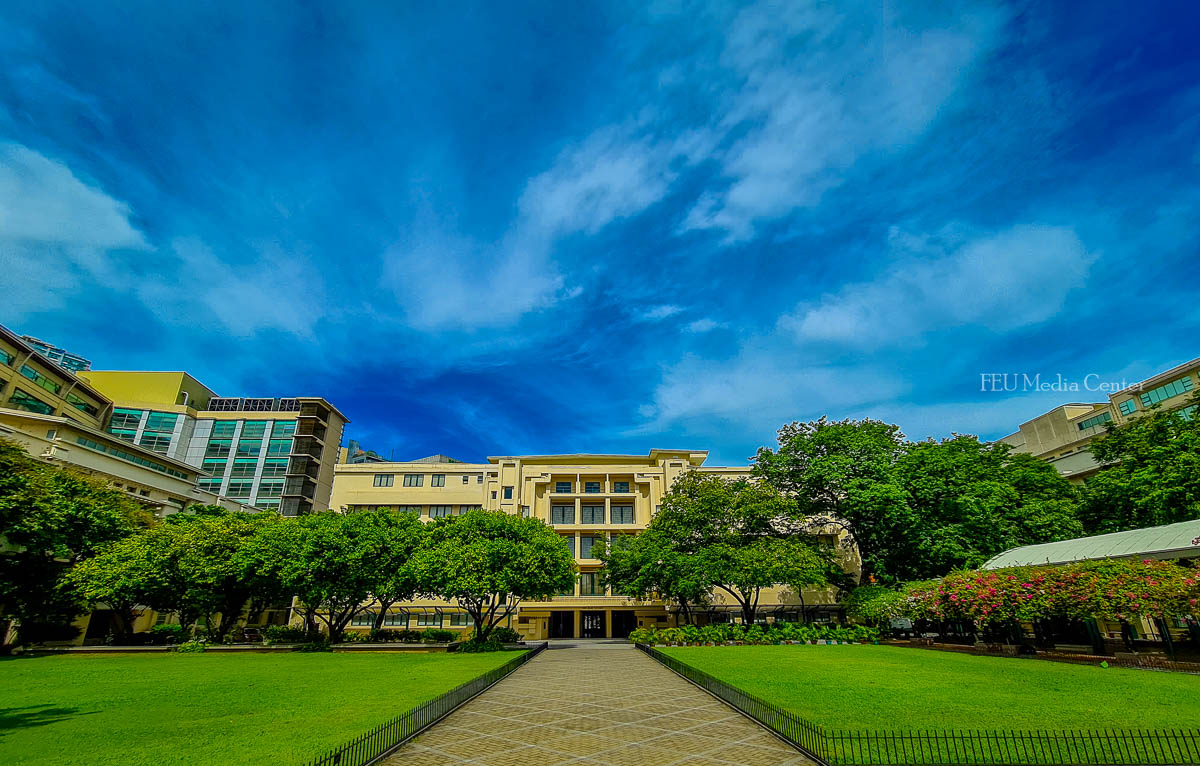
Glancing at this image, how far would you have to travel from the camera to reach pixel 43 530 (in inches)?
1118

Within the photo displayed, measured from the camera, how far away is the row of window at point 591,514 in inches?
2267

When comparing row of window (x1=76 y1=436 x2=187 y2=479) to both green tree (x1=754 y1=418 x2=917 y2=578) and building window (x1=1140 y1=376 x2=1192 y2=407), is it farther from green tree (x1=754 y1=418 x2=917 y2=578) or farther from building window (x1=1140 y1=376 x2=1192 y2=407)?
building window (x1=1140 y1=376 x2=1192 y2=407)

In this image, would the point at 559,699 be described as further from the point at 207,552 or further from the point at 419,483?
the point at 419,483

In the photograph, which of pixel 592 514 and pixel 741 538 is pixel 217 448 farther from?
pixel 741 538

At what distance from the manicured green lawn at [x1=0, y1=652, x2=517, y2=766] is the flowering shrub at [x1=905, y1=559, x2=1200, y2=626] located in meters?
22.6

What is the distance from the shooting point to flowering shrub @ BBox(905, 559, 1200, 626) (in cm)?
2047

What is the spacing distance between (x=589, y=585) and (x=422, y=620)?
16.0 metres

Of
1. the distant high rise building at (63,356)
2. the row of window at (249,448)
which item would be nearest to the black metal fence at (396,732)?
the row of window at (249,448)

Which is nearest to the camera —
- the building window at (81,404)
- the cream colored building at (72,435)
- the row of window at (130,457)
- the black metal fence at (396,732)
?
the black metal fence at (396,732)

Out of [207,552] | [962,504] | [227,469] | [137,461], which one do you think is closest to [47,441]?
[137,461]

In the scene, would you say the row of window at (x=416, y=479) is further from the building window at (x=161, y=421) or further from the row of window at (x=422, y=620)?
the building window at (x=161, y=421)

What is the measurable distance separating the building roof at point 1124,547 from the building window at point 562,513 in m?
35.9

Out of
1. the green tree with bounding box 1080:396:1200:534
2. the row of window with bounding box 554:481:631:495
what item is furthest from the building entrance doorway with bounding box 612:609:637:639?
the green tree with bounding box 1080:396:1200:534

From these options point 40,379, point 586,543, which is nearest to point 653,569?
point 586,543
